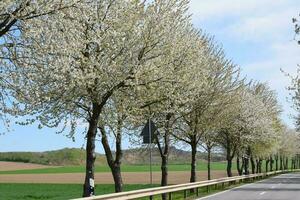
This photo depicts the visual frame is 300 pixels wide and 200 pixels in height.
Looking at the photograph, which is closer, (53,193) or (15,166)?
(53,193)

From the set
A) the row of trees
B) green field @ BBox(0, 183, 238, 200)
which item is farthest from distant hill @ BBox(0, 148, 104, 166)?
the row of trees

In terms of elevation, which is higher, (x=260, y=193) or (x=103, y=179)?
(x=260, y=193)

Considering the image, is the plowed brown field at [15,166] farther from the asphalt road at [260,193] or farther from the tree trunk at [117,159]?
the tree trunk at [117,159]

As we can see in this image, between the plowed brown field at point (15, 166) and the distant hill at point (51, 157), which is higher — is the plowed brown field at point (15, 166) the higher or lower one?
the lower one

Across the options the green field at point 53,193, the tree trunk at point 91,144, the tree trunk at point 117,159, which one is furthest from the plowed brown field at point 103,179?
the tree trunk at point 91,144

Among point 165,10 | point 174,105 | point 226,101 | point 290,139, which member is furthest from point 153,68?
point 290,139

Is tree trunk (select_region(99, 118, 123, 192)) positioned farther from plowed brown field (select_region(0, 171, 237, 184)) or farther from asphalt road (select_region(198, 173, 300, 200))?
plowed brown field (select_region(0, 171, 237, 184))

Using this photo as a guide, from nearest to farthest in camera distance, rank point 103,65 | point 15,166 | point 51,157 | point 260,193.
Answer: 1. point 103,65
2. point 260,193
3. point 15,166
4. point 51,157

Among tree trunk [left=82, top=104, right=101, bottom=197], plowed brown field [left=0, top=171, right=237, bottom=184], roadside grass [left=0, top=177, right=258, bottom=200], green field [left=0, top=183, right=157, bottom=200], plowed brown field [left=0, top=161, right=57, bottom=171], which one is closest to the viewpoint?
tree trunk [left=82, top=104, right=101, bottom=197]

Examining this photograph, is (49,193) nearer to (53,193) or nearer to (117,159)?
(53,193)

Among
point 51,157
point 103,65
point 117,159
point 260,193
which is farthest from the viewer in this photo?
point 51,157

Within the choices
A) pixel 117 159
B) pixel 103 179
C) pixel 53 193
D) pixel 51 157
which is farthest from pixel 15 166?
pixel 117 159

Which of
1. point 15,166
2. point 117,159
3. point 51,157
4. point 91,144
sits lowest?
point 15,166

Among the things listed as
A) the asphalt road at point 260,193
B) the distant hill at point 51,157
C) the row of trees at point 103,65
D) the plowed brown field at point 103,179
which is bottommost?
the plowed brown field at point 103,179
